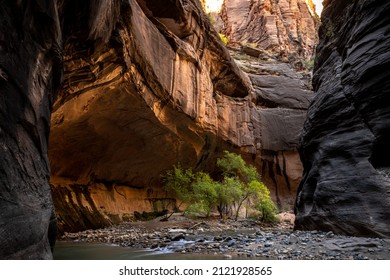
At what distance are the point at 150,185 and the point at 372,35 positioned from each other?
18834 mm

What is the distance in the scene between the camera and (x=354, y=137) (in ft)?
32.8

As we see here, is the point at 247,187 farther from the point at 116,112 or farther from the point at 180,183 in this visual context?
the point at 116,112

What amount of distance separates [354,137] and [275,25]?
47200mm

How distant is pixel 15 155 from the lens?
4.75 meters

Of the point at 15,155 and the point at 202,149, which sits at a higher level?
the point at 202,149

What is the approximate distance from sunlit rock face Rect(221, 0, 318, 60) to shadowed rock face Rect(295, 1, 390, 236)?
124 feet

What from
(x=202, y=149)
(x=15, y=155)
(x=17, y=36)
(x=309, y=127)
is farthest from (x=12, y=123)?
(x=202, y=149)

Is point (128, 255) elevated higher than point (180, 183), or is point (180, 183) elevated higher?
point (180, 183)

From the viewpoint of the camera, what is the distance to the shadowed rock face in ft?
27.6

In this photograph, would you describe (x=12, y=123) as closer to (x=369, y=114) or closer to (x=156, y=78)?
(x=369, y=114)

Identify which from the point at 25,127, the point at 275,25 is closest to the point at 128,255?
the point at 25,127

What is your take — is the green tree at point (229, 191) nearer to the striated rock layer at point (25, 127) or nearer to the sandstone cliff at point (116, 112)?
the sandstone cliff at point (116, 112)

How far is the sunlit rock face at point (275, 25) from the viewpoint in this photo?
51.0 meters

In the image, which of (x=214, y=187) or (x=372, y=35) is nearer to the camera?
(x=372, y=35)
